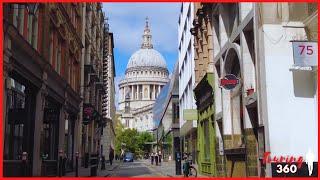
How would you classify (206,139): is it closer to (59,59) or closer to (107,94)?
(59,59)

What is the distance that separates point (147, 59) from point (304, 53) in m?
178

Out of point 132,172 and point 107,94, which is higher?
point 107,94

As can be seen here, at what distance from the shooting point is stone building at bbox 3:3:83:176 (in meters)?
19.8

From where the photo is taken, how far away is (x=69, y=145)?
36844 mm

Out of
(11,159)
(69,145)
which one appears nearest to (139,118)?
(69,145)

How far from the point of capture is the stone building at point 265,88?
17.8 metres

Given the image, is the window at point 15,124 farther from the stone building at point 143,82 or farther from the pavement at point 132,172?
the stone building at point 143,82

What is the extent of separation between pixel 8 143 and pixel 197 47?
63.0 feet

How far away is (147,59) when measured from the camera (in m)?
195

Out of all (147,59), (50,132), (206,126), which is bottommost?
(50,132)

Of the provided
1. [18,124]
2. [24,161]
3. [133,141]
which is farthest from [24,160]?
[133,141]

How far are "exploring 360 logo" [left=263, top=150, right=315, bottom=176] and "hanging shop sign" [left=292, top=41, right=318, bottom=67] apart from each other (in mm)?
3235

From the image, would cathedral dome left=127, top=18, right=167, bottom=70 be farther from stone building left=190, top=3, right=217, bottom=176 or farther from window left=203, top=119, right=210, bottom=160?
window left=203, top=119, right=210, bottom=160

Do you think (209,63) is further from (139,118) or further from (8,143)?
(139,118)
